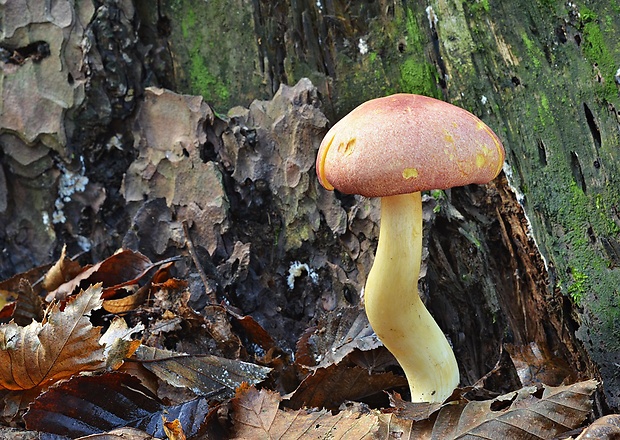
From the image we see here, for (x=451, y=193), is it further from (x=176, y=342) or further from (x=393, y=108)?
(x=176, y=342)

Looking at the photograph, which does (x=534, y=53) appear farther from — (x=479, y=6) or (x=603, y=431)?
(x=603, y=431)

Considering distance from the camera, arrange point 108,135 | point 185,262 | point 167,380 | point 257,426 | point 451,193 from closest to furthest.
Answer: point 257,426, point 167,380, point 451,193, point 185,262, point 108,135

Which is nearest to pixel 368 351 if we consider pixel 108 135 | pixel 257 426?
pixel 257 426

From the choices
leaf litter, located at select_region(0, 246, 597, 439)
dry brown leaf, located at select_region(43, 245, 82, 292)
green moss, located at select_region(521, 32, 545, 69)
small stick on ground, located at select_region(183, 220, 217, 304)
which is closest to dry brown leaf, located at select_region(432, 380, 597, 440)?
leaf litter, located at select_region(0, 246, 597, 439)

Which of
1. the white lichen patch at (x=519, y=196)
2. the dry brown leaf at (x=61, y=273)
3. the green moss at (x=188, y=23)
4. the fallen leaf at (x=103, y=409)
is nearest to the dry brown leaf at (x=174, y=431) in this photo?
the fallen leaf at (x=103, y=409)

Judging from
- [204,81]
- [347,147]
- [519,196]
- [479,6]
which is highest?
[479,6]

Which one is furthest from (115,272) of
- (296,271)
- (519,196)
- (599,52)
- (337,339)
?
(599,52)
